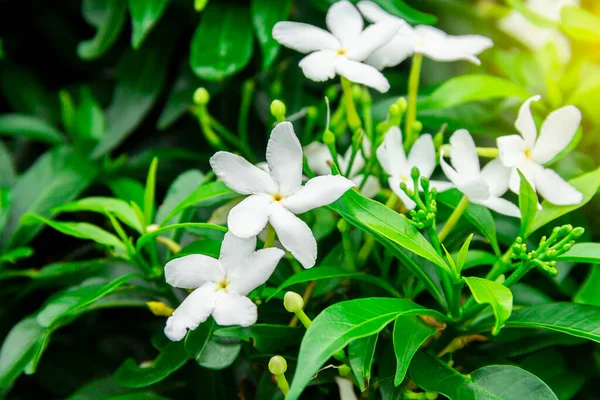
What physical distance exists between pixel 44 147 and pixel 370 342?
36.8 inches

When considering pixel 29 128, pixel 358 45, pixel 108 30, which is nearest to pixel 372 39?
pixel 358 45

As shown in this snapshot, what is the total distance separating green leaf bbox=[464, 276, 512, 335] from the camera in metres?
0.54

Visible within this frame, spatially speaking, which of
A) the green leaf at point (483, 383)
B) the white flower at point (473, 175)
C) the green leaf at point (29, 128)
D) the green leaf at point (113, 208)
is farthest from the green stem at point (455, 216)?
the green leaf at point (29, 128)

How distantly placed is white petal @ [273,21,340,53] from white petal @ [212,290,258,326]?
0.30 m

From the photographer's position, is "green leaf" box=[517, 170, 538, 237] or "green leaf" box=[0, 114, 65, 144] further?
"green leaf" box=[0, 114, 65, 144]

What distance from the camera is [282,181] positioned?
0.60 meters

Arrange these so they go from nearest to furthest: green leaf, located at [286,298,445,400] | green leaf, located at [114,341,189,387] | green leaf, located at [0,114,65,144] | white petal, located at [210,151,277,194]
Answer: green leaf, located at [286,298,445,400], white petal, located at [210,151,277,194], green leaf, located at [114,341,189,387], green leaf, located at [0,114,65,144]

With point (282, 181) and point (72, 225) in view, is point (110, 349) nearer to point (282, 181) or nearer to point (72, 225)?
point (72, 225)

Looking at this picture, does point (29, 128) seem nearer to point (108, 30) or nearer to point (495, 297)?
point (108, 30)

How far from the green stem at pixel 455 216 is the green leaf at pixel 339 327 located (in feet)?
0.36

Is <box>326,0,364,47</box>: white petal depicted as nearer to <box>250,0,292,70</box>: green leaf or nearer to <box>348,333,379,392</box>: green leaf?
<box>250,0,292,70</box>: green leaf

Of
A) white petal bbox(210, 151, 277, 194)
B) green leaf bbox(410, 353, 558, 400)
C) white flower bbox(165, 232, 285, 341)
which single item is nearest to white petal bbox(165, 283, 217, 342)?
white flower bbox(165, 232, 285, 341)

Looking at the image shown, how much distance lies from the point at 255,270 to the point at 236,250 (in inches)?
A: 1.0

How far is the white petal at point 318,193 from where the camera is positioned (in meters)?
0.57
